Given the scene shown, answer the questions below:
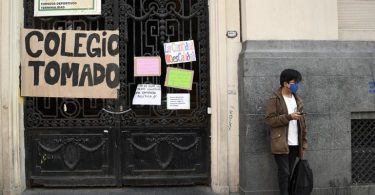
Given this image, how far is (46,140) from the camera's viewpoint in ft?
22.2

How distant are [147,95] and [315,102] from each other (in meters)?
2.41

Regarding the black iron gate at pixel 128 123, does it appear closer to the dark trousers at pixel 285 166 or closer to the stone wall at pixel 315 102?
the stone wall at pixel 315 102

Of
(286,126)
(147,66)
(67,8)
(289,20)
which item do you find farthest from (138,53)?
(286,126)

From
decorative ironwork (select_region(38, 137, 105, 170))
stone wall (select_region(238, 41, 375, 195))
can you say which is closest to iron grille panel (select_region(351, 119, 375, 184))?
stone wall (select_region(238, 41, 375, 195))

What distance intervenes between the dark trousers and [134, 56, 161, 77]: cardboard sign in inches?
86.9

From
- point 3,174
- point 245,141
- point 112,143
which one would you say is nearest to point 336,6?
point 245,141

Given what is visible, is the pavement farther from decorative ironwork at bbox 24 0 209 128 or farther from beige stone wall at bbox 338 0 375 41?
beige stone wall at bbox 338 0 375 41

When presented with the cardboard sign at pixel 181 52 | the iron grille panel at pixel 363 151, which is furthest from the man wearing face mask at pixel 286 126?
the cardboard sign at pixel 181 52

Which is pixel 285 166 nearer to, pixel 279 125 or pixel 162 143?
pixel 279 125

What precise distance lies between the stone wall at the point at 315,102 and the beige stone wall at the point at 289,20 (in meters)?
0.11

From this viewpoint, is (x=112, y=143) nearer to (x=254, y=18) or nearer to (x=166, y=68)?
(x=166, y=68)

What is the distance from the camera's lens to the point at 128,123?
22.4ft

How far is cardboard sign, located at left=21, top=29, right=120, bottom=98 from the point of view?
6.72 metres

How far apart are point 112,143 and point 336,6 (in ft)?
12.5
